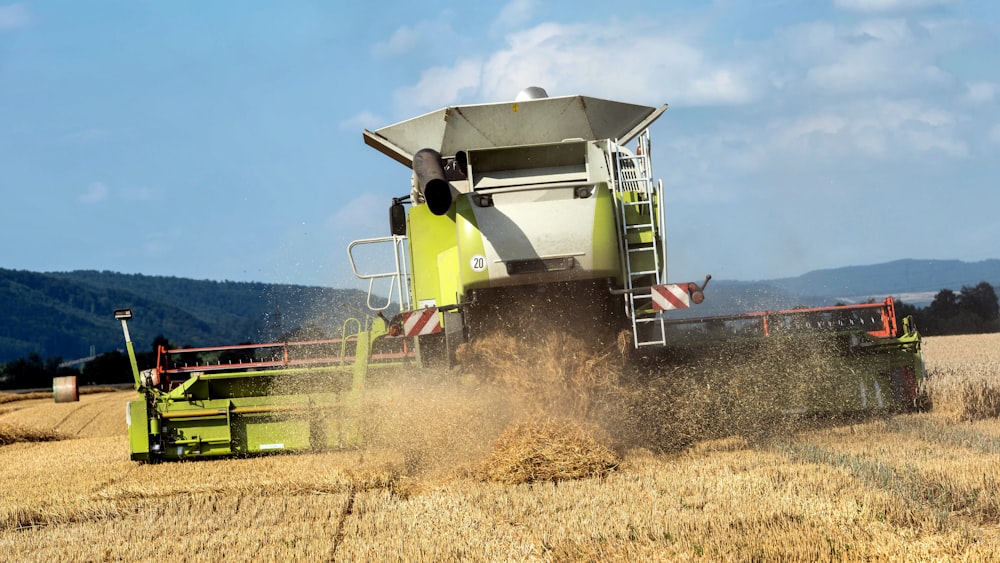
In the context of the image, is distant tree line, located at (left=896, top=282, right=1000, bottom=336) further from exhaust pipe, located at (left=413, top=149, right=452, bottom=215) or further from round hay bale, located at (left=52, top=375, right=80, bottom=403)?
exhaust pipe, located at (left=413, top=149, right=452, bottom=215)

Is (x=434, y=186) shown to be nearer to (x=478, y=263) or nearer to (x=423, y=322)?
(x=478, y=263)

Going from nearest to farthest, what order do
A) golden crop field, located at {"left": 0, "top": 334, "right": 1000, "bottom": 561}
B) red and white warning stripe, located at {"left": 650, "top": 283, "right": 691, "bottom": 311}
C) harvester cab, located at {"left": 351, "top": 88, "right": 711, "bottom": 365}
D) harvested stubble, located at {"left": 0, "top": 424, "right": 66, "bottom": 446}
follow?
golden crop field, located at {"left": 0, "top": 334, "right": 1000, "bottom": 561} → harvester cab, located at {"left": 351, "top": 88, "right": 711, "bottom": 365} → red and white warning stripe, located at {"left": 650, "top": 283, "right": 691, "bottom": 311} → harvested stubble, located at {"left": 0, "top": 424, "right": 66, "bottom": 446}

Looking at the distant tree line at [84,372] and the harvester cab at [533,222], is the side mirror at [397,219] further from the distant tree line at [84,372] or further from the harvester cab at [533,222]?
the distant tree line at [84,372]

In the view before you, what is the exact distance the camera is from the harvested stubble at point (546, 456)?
22.5ft

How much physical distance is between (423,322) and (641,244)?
6.23 feet

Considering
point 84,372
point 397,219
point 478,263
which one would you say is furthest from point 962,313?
point 84,372

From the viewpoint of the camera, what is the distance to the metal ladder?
7.96 metres

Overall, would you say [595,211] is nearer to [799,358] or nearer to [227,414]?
[799,358]

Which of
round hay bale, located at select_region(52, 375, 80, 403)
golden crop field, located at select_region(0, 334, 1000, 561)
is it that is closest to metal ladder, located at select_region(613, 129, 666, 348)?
golden crop field, located at select_region(0, 334, 1000, 561)

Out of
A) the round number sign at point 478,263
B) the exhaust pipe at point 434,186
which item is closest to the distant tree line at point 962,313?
the round number sign at point 478,263

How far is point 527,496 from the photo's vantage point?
20.3 feet

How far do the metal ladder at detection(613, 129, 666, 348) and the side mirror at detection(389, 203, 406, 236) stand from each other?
1962 millimetres

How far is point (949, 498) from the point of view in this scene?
554cm

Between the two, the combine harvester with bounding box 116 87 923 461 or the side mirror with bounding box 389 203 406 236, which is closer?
the combine harvester with bounding box 116 87 923 461
